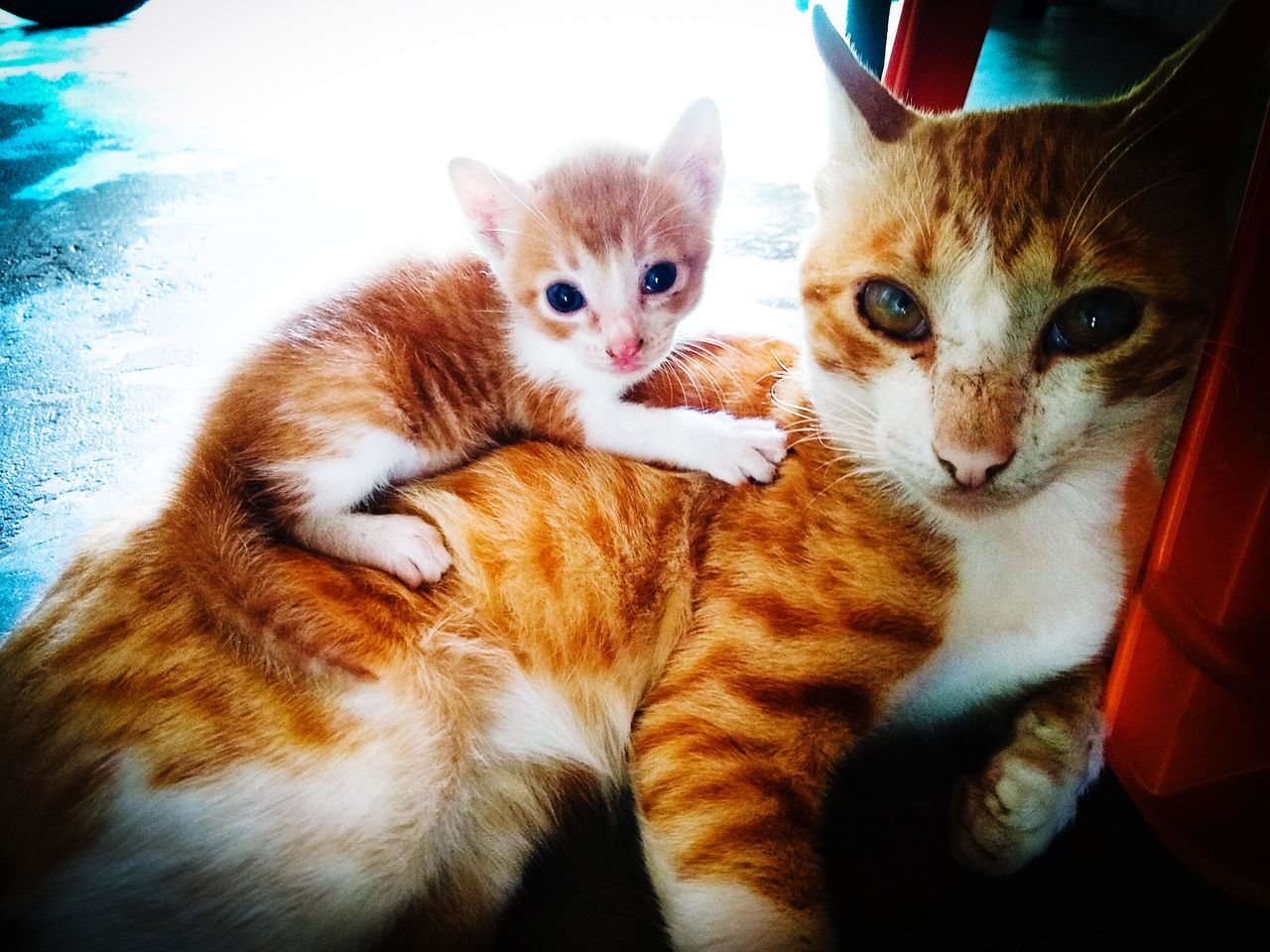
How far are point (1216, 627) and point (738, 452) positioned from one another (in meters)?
0.53

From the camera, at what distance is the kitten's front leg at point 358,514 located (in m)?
0.93

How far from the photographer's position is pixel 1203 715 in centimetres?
79

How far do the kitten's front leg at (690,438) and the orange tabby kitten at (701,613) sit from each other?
0.10 feet

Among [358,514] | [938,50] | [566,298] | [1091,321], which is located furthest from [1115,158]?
[358,514]

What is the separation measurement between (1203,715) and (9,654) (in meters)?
1.26

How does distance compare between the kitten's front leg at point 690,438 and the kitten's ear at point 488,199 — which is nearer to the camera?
the kitten's front leg at point 690,438

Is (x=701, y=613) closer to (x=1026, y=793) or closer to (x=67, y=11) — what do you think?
(x=1026, y=793)

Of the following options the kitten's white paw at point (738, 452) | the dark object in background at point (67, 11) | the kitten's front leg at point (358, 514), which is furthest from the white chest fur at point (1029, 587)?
the dark object in background at point (67, 11)

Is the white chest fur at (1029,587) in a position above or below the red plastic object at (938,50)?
below

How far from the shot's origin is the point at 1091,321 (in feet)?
2.35

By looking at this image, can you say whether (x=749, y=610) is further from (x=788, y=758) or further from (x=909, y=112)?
(x=909, y=112)

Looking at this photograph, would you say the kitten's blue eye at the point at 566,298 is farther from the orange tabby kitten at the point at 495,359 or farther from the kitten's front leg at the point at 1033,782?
the kitten's front leg at the point at 1033,782

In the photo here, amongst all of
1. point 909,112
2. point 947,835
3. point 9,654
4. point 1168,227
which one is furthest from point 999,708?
point 9,654

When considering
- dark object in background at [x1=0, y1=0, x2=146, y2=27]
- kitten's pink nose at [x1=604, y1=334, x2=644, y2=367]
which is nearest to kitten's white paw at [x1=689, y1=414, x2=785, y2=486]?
kitten's pink nose at [x1=604, y1=334, x2=644, y2=367]
